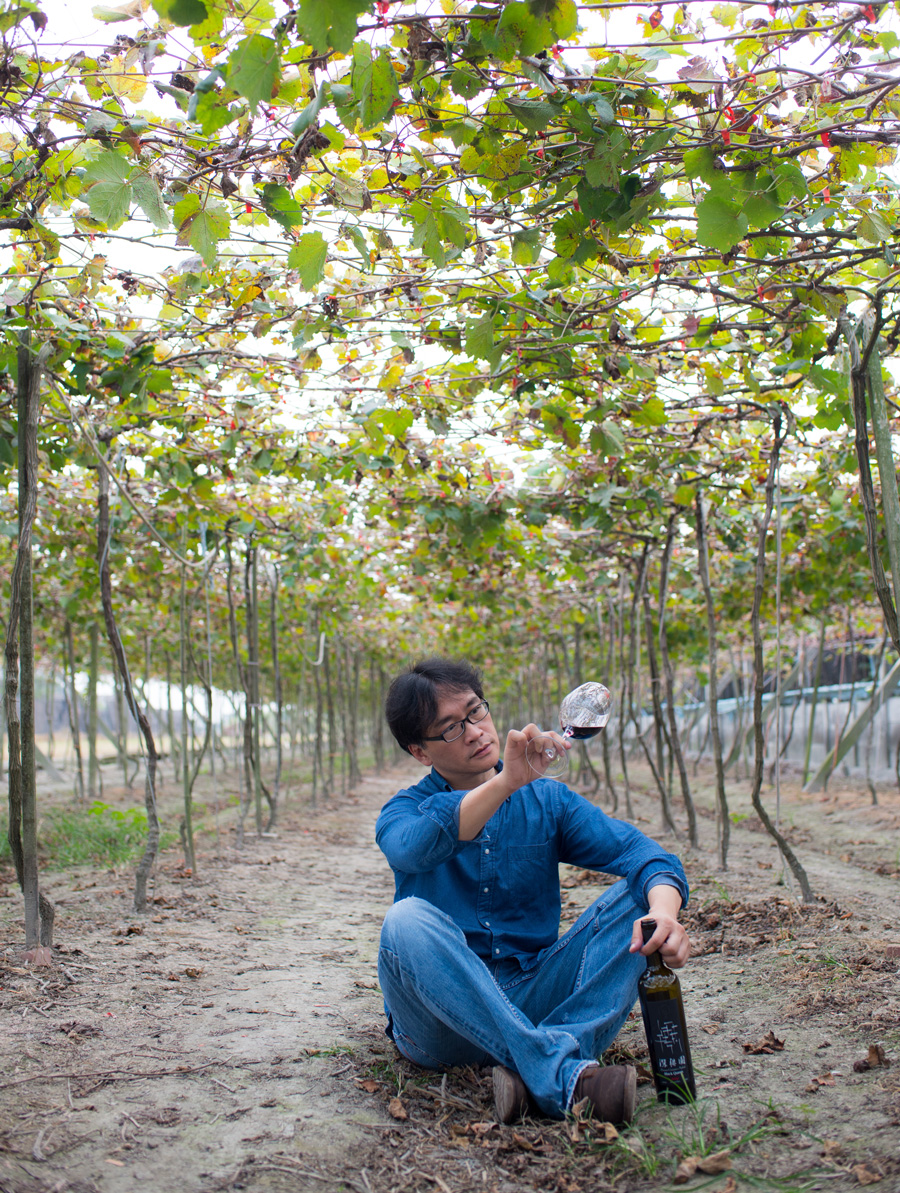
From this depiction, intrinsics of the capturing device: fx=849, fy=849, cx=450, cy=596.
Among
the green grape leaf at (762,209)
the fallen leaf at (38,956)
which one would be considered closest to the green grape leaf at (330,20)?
the green grape leaf at (762,209)

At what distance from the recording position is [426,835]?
2.10 m

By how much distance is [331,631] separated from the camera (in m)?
11.9

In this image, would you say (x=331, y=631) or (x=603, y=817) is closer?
(x=603, y=817)

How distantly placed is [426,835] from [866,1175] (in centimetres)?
111


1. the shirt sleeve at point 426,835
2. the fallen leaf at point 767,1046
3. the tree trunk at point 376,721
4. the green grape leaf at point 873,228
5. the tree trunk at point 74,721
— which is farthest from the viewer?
the tree trunk at point 376,721

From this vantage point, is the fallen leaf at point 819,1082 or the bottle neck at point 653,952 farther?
the fallen leaf at point 819,1082

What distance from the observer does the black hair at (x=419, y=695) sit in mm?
2322

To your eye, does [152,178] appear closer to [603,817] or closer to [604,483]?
[603,817]

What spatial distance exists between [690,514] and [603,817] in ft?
13.8

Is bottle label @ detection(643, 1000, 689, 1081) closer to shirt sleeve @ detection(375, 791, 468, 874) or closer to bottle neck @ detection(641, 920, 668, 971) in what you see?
bottle neck @ detection(641, 920, 668, 971)

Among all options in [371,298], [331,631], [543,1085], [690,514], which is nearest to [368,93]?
[371,298]

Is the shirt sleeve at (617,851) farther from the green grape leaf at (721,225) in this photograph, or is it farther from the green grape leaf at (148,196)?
the green grape leaf at (148,196)

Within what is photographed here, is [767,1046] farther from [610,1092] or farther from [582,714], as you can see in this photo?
[582,714]

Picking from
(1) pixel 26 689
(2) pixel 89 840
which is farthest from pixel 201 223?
(2) pixel 89 840
